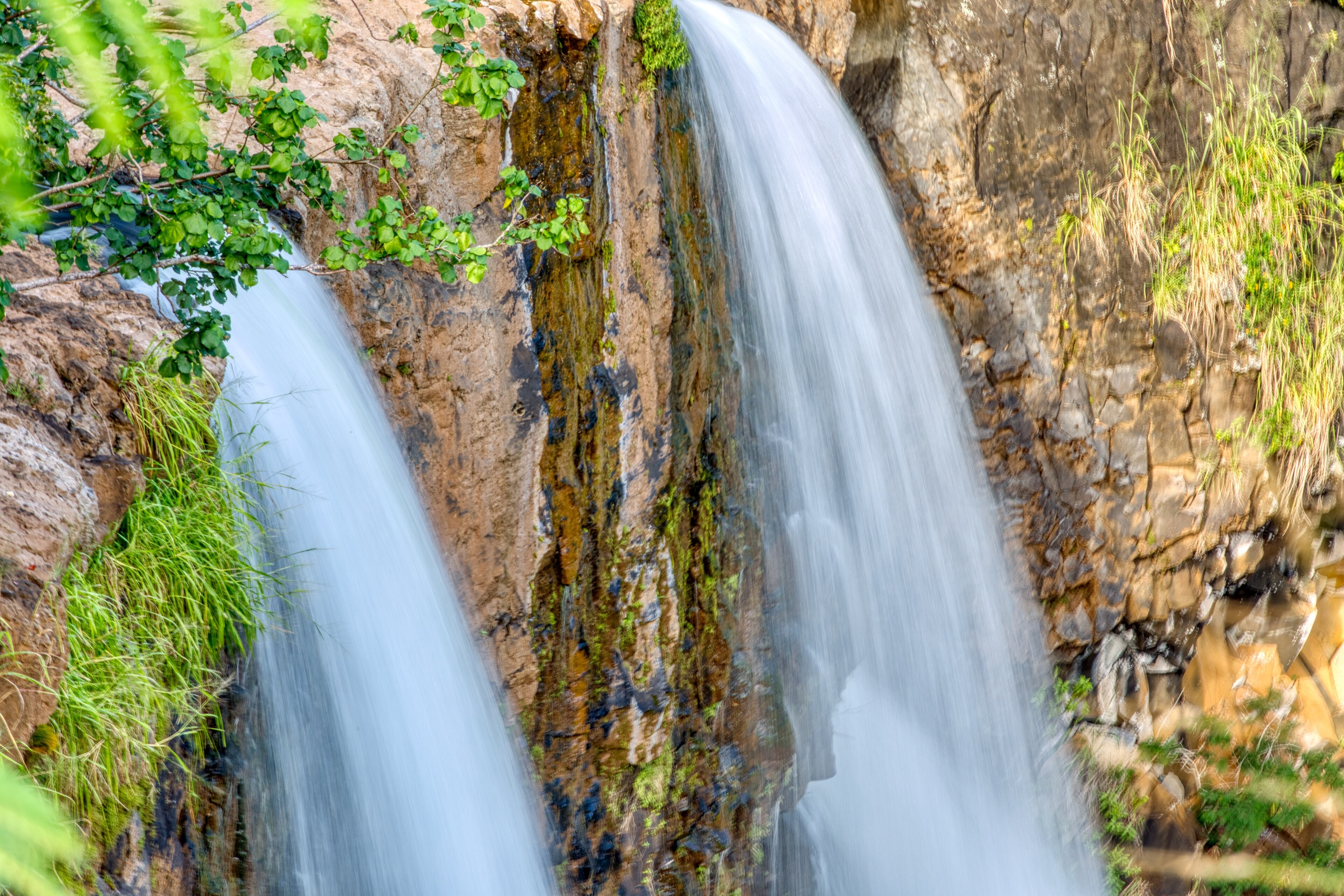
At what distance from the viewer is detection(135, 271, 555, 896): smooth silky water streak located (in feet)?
8.82

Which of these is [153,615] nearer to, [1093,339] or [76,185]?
[76,185]

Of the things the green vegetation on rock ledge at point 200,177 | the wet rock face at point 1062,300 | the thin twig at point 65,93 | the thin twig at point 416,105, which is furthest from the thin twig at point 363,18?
the wet rock face at point 1062,300

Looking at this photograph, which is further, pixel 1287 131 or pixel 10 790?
pixel 1287 131

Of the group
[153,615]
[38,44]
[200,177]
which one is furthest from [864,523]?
[38,44]

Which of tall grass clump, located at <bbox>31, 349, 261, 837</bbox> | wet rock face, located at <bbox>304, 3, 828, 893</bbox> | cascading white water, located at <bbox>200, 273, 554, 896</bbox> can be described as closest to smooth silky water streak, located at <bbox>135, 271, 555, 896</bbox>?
cascading white water, located at <bbox>200, 273, 554, 896</bbox>

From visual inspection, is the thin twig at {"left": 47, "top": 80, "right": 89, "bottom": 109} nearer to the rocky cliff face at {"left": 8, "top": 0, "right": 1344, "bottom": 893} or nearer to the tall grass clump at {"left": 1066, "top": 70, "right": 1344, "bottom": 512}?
the rocky cliff face at {"left": 8, "top": 0, "right": 1344, "bottom": 893}

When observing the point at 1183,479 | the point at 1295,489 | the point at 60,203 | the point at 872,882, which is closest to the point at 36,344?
the point at 60,203

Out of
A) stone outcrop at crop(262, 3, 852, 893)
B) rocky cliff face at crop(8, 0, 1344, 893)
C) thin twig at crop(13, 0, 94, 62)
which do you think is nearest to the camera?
thin twig at crop(13, 0, 94, 62)

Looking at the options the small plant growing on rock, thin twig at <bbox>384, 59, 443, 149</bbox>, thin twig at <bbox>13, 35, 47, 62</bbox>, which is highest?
thin twig at <bbox>384, 59, 443, 149</bbox>

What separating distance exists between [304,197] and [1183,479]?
4.94 meters

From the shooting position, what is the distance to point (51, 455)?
81.0 inches

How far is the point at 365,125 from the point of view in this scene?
309 cm

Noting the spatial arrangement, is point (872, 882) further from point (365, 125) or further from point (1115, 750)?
point (365, 125)

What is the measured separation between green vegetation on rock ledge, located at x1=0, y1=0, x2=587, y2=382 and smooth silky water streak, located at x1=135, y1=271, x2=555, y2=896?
15.5 inches
